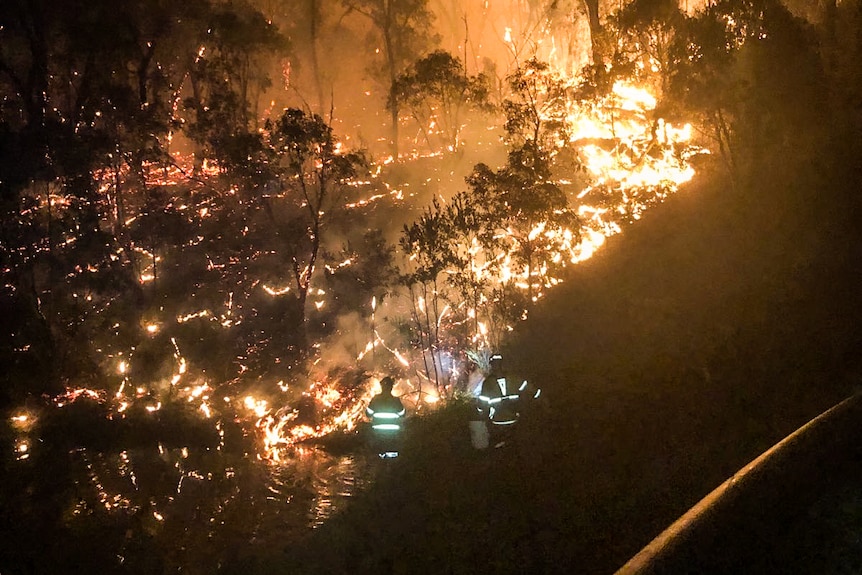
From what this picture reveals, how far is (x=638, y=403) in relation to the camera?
9797mm

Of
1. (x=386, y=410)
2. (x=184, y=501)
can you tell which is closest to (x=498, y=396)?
(x=386, y=410)

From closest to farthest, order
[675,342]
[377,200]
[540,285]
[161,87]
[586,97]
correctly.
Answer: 1. [675,342]
2. [586,97]
3. [540,285]
4. [161,87]
5. [377,200]

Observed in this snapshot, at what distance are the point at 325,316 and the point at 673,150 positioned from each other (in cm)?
1172

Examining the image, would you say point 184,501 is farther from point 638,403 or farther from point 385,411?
point 638,403

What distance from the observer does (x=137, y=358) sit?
56.6ft

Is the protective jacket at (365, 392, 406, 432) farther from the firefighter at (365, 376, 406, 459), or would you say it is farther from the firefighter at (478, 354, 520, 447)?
the firefighter at (478, 354, 520, 447)

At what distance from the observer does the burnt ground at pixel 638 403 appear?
25.1 ft

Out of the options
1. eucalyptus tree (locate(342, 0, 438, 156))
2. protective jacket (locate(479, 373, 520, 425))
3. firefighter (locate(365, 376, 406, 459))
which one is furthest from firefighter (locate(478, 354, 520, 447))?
eucalyptus tree (locate(342, 0, 438, 156))

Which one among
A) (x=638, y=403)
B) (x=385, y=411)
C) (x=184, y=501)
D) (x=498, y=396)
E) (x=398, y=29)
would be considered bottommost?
(x=184, y=501)

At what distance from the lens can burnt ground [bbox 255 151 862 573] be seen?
25.1 feet

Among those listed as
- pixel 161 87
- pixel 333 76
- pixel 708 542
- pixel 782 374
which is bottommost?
pixel 708 542

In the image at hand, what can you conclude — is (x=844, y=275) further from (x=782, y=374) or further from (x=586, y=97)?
(x=586, y=97)

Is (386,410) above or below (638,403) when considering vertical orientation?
above

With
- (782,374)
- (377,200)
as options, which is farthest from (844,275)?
(377,200)
